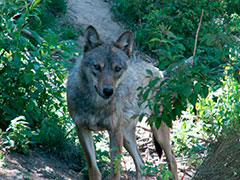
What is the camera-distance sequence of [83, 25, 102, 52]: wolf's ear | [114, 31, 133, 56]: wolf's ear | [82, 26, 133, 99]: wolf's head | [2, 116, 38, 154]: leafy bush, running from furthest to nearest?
[114, 31, 133, 56]: wolf's ear < [83, 25, 102, 52]: wolf's ear < [2, 116, 38, 154]: leafy bush < [82, 26, 133, 99]: wolf's head

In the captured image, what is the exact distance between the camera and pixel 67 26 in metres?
10.1

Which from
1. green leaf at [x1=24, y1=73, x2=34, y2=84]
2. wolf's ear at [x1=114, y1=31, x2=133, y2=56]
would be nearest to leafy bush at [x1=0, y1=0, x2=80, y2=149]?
green leaf at [x1=24, y1=73, x2=34, y2=84]

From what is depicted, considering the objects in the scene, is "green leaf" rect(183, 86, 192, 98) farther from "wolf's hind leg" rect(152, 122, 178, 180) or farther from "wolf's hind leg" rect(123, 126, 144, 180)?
"wolf's hind leg" rect(123, 126, 144, 180)

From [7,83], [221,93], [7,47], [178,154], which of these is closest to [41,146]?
[7,83]

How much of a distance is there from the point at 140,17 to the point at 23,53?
577cm

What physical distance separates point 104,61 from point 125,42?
1.72ft

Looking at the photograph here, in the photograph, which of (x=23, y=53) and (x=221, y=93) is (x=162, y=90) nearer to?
(x=23, y=53)

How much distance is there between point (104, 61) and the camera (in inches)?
191

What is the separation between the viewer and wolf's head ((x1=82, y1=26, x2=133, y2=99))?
4664mm

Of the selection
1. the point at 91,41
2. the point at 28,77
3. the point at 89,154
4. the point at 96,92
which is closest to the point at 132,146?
the point at 89,154

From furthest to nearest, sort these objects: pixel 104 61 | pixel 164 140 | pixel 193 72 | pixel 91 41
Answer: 1. pixel 164 140
2. pixel 91 41
3. pixel 104 61
4. pixel 193 72

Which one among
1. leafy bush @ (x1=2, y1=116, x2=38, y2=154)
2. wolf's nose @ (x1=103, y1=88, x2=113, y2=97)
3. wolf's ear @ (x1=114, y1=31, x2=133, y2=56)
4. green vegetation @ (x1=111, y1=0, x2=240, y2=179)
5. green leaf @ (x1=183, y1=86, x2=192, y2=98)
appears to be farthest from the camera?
wolf's ear @ (x1=114, y1=31, x2=133, y2=56)

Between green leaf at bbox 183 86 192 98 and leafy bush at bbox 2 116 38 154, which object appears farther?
leafy bush at bbox 2 116 38 154

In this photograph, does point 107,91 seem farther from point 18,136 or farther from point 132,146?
point 132,146
